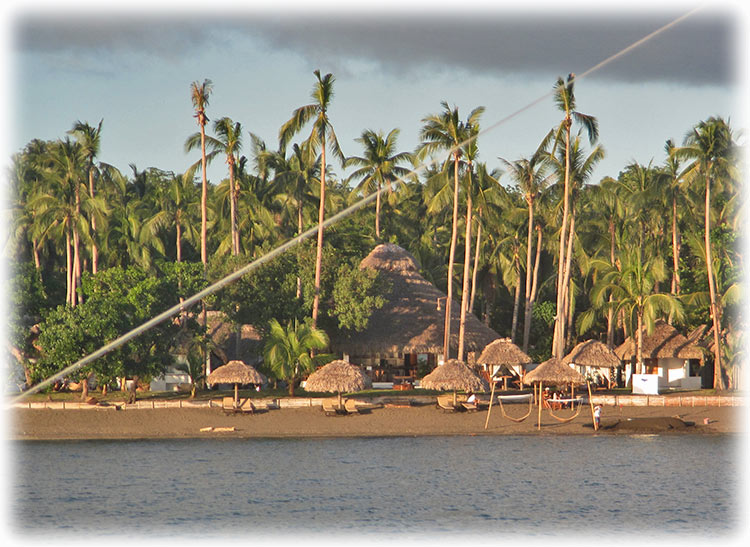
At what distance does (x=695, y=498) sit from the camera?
2508 cm

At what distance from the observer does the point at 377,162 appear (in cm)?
5419

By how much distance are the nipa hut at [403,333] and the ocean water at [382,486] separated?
790 cm

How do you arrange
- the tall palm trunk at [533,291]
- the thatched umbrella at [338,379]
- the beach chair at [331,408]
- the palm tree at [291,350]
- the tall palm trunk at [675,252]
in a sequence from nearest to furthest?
the thatched umbrella at [338,379], the beach chair at [331,408], the palm tree at [291,350], the tall palm trunk at [533,291], the tall palm trunk at [675,252]

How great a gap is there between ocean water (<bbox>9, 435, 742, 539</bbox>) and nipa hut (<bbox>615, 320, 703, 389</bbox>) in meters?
9.08

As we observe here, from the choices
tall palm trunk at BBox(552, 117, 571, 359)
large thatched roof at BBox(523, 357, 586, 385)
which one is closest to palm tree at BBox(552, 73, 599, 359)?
tall palm trunk at BBox(552, 117, 571, 359)

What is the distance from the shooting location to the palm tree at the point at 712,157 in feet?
127

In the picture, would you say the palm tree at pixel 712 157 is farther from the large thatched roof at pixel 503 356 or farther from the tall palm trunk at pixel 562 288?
the large thatched roof at pixel 503 356

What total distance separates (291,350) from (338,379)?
10.2ft

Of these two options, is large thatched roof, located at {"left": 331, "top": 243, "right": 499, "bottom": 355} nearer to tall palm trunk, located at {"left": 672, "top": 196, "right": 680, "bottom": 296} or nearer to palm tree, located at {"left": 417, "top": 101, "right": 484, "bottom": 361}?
palm tree, located at {"left": 417, "top": 101, "right": 484, "bottom": 361}

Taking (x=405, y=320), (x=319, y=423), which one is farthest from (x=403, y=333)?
(x=319, y=423)

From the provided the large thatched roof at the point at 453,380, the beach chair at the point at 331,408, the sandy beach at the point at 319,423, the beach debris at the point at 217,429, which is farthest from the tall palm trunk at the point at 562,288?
the beach debris at the point at 217,429

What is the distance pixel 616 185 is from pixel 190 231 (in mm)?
21139

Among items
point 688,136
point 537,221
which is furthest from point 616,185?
point 688,136

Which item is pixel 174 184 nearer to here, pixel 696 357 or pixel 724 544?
pixel 696 357
